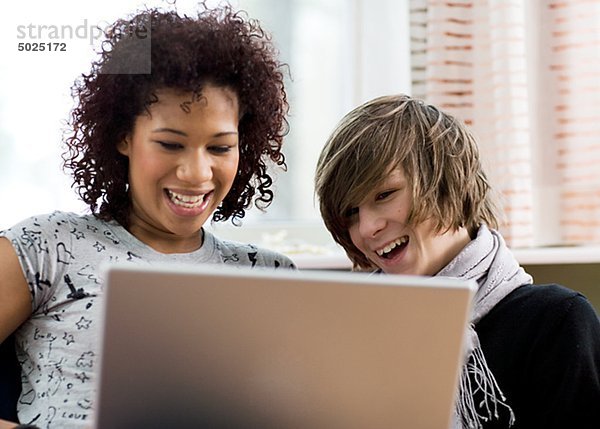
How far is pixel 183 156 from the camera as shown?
4.45ft

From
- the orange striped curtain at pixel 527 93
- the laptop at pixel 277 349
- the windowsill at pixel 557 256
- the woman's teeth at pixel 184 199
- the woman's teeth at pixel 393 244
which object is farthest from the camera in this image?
the orange striped curtain at pixel 527 93

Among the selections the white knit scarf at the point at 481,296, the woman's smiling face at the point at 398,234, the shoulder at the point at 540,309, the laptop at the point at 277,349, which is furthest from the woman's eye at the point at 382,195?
the laptop at the point at 277,349

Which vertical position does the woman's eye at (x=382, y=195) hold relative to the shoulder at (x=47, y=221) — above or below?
above

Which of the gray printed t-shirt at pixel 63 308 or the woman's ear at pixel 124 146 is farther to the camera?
the woman's ear at pixel 124 146

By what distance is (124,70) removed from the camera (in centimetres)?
140

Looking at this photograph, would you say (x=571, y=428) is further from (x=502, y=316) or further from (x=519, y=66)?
(x=519, y=66)

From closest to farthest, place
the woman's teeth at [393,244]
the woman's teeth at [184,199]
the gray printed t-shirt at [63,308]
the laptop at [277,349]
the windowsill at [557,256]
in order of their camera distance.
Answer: the laptop at [277,349] < the gray printed t-shirt at [63,308] < the woman's teeth at [184,199] < the woman's teeth at [393,244] < the windowsill at [557,256]

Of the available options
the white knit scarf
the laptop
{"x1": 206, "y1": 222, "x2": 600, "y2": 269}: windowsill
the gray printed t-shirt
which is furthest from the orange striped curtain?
the laptop

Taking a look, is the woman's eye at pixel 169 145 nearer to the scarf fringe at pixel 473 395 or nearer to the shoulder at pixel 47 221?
the shoulder at pixel 47 221

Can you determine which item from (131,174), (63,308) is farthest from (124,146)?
(63,308)

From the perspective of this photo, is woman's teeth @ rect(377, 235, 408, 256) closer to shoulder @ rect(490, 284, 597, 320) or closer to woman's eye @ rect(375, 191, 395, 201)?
woman's eye @ rect(375, 191, 395, 201)

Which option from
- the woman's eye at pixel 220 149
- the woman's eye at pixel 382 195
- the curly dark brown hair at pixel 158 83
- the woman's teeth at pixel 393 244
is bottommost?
the woman's teeth at pixel 393 244

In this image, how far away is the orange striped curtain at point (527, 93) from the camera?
2.30 metres

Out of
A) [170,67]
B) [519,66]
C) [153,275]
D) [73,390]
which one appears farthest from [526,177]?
[153,275]
